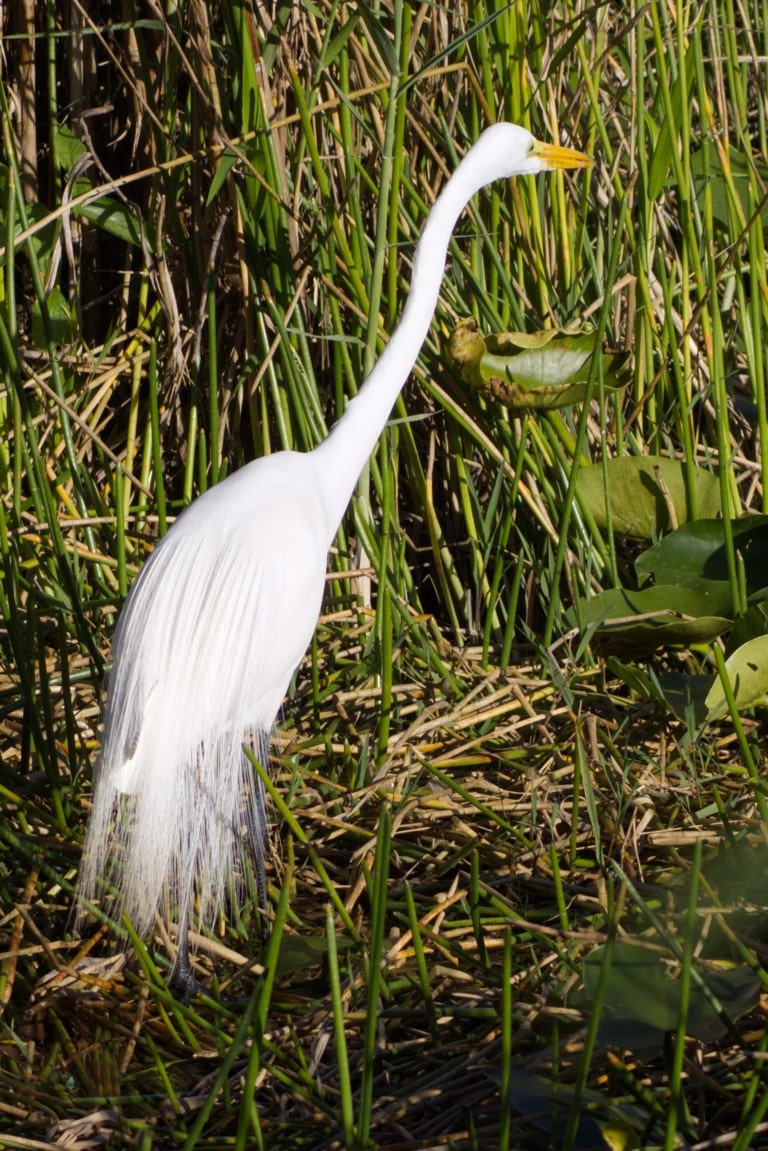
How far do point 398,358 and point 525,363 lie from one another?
21 cm

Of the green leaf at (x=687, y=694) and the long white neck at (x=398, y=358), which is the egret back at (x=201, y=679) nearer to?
the long white neck at (x=398, y=358)

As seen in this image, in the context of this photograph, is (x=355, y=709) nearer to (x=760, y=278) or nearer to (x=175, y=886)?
(x=175, y=886)

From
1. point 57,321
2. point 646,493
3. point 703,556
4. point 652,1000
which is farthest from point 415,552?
point 652,1000

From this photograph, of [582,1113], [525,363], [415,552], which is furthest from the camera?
[415,552]

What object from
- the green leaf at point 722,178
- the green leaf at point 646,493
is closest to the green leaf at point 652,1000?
the green leaf at point 646,493

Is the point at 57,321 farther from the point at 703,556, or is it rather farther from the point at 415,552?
the point at 703,556

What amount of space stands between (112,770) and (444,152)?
1114 mm

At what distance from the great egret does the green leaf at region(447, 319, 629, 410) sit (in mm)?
143

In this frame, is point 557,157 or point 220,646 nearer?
point 220,646

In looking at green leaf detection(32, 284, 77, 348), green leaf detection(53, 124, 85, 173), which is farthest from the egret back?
green leaf detection(53, 124, 85, 173)

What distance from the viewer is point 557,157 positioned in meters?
1.60

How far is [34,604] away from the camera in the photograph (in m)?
1.52

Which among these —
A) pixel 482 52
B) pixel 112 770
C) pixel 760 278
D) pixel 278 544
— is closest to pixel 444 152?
pixel 482 52

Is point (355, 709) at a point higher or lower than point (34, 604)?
lower
